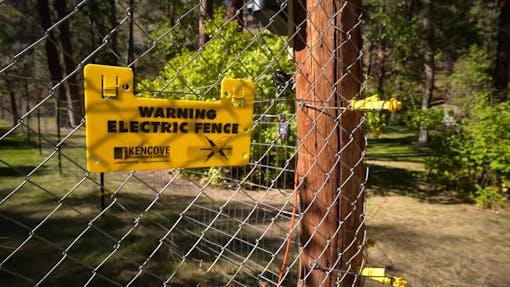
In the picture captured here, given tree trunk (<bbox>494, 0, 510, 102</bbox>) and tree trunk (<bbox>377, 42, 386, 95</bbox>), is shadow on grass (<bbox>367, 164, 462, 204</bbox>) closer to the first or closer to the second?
tree trunk (<bbox>494, 0, 510, 102</bbox>)

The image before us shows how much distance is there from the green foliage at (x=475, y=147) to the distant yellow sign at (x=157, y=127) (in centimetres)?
591

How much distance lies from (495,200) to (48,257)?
6.84 m

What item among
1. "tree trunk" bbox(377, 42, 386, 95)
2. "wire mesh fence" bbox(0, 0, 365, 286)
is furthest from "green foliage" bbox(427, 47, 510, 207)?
"tree trunk" bbox(377, 42, 386, 95)

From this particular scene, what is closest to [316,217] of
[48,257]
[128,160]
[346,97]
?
[346,97]

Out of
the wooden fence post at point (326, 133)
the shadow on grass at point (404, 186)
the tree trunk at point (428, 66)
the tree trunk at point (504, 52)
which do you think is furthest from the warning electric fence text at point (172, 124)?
the tree trunk at point (428, 66)

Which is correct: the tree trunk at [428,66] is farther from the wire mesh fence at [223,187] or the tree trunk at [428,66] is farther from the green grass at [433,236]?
the wire mesh fence at [223,187]

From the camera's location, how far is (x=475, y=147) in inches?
240

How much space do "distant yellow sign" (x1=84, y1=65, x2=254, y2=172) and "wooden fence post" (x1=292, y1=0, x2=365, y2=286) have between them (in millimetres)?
462

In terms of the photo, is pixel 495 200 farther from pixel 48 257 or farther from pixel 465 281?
pixel 48 257

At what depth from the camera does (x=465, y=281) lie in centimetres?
360

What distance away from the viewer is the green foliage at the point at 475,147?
5.82 meters

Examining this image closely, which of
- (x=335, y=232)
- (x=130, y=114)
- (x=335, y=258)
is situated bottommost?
(x=335, y=258)

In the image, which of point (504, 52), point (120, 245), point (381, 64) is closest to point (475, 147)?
point (504, 52)

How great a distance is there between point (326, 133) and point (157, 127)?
0.87 metres
